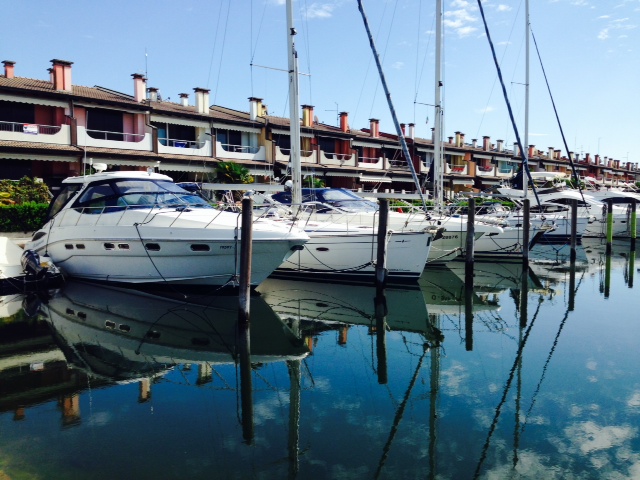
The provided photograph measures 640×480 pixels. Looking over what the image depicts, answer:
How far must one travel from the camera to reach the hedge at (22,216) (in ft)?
69.5

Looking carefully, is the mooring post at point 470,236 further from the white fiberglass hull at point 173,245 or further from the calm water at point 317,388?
the white fiberglass hull at point 173,245

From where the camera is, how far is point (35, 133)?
85.6 ft

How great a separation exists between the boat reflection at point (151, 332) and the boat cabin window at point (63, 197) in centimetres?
282

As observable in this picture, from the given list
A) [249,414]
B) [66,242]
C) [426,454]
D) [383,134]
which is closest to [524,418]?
[426,454]

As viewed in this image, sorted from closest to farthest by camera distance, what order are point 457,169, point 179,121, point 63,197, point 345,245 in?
point 63,197 < point 345,245 < point 179,121 < point 457,169

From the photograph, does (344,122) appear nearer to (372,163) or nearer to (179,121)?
(372,163)

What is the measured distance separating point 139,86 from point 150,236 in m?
20.0

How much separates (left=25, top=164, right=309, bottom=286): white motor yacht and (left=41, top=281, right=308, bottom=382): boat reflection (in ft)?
2.52

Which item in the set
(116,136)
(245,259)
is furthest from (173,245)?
(116,136)

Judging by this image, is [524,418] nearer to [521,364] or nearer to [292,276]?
[521,364]

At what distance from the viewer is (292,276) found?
18375mm

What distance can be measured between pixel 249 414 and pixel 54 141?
23.2 m

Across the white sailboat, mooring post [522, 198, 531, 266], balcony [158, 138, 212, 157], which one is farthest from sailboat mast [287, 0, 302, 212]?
balcony [158, 138, 212, 157]

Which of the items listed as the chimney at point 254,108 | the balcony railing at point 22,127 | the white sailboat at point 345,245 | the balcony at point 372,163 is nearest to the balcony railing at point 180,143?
the chimney at point 254,108
